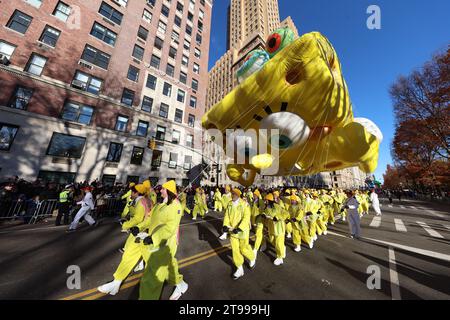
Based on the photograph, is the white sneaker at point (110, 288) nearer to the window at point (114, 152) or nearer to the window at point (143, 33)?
the window at point (114, 152)

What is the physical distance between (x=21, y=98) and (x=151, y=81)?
10.6m

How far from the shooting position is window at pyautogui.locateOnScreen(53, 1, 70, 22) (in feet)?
46.0

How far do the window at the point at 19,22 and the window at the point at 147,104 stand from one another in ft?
30.2

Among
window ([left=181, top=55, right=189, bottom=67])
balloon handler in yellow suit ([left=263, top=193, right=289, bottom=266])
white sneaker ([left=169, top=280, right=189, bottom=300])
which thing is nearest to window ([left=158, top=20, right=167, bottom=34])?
window ([left=181, top=55, right=189, bottom=67])

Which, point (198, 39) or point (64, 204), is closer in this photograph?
point (64, 204)

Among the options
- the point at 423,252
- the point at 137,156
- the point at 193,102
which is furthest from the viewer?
the point at 193,102

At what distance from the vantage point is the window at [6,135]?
35.6 ft

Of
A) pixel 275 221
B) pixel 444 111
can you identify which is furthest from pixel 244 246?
pixel 444 111

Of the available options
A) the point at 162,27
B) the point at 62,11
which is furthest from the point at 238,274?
the point at 162,27

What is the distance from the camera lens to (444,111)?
15070 mm

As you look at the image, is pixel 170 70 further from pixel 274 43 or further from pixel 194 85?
pixel 274 43

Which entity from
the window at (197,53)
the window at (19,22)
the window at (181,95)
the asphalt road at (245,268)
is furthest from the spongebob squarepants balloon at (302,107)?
the window at (197,53)

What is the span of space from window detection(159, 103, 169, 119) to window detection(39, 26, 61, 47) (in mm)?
9475

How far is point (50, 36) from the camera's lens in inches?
526
